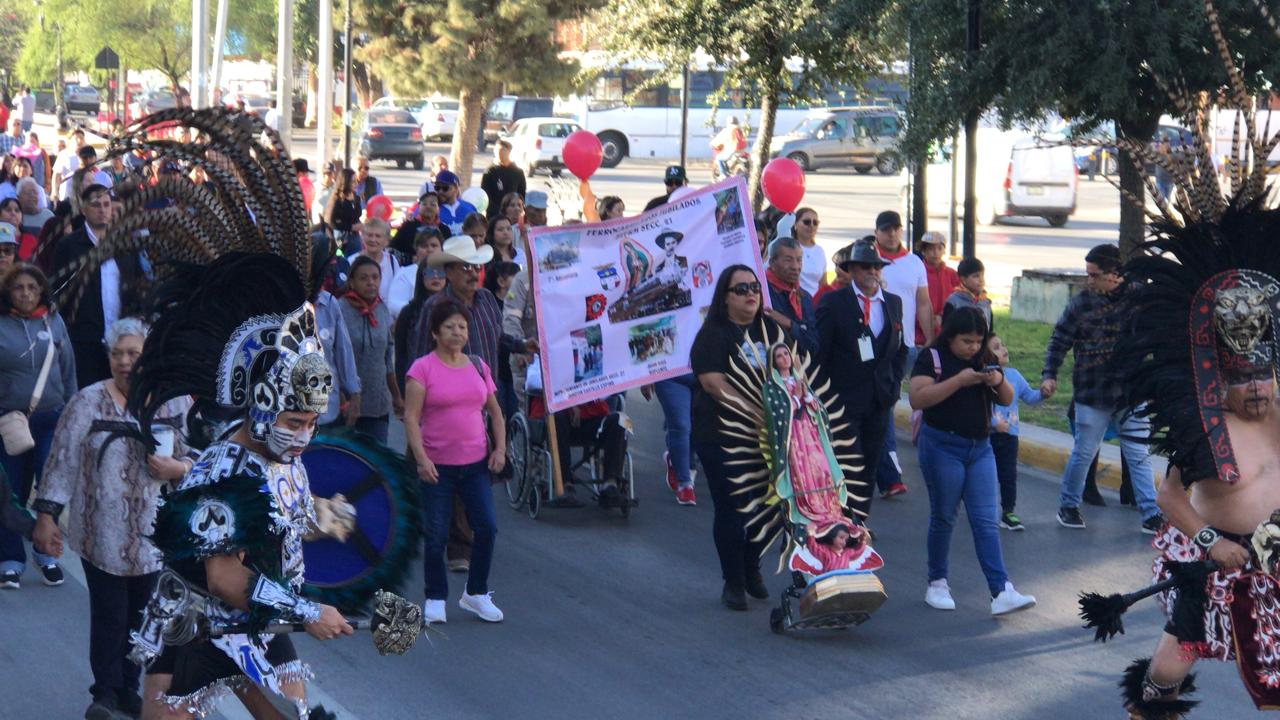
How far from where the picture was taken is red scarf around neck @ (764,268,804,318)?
1060cm

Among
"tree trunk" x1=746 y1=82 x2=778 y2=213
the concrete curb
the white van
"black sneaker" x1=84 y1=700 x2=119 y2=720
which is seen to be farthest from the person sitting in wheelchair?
the white van

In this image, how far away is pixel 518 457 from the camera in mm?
11008

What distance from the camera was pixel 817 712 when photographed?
280 inches

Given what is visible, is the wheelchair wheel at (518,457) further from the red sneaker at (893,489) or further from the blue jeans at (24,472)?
the blue jeans at (24,472)

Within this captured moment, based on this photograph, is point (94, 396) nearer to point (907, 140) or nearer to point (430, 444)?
point (430, 444)

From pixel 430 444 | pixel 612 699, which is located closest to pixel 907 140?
pixel 430 444

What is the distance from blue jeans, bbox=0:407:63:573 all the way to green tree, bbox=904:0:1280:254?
344 inches

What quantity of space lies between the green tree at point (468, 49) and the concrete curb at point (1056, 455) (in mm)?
19596

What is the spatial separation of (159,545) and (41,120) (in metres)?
50.8

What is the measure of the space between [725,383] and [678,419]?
108 inches

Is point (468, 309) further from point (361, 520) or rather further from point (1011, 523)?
point (361, 520)

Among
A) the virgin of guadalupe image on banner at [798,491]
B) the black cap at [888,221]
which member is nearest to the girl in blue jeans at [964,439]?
the virgin of guadalupe image on banner at [798,491]

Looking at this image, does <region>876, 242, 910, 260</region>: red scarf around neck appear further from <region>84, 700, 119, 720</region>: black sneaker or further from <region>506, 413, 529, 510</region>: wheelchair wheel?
<region>84, 700, 119, 720</region>: black sneaker

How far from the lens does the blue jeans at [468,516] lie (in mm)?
8305
